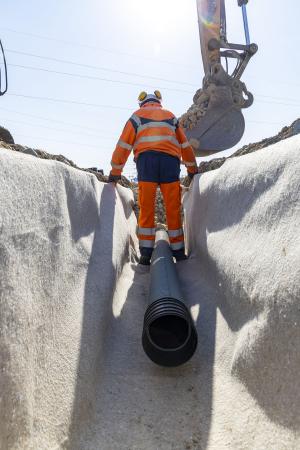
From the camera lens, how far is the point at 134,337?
2.36m

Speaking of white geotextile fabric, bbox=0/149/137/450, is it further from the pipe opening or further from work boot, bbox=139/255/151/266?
work boot, bbox=139/255/151/266

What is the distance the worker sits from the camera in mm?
4242

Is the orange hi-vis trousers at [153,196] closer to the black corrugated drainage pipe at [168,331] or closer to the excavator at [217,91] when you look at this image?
Result: the black corrugated drainage pipe at [168,331]

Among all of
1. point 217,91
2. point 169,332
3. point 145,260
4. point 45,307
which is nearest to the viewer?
point 45,307

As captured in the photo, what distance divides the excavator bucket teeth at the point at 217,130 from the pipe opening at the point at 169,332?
6044 mm

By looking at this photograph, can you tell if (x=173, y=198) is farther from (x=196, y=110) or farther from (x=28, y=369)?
(x=196, y=110)

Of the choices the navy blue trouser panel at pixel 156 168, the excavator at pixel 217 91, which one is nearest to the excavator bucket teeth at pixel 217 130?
the excavator at pixel 217 91

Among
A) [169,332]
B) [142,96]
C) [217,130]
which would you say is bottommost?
[217,130]

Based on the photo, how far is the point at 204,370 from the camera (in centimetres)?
201

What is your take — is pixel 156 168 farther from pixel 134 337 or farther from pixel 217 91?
pixel 217 91

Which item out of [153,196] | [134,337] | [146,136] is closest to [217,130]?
[146,136]

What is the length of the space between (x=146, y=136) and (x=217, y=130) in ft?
12.9

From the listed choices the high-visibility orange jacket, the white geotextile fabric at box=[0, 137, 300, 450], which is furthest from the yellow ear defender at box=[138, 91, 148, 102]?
the white geotextile fabric at box=[0, 137, 300, 450]

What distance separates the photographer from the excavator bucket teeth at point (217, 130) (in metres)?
7.65
